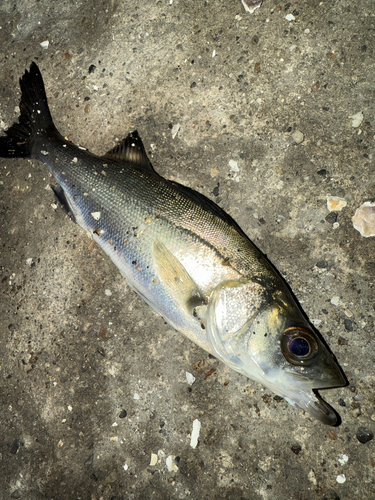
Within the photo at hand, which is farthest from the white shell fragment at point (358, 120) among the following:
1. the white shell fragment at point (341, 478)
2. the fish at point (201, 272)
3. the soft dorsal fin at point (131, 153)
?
the white shell fragment at point (341, 478)

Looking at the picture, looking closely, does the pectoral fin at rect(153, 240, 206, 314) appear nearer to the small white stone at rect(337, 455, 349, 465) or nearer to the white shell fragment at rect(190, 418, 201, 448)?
the white shell fragment at rect(190, 418, 201, 448)

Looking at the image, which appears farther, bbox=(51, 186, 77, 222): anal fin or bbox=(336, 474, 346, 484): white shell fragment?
bbox=(51, 186, 77, 222): anal fin

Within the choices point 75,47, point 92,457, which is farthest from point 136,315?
point 75,47

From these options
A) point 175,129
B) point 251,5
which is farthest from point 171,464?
point 251,5

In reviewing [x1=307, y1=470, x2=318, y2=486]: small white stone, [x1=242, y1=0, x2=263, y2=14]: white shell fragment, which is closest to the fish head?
[x1=307, y1=470, x2=318, y2=486]: small white stone

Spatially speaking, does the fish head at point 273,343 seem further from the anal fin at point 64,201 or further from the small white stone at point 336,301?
the anal fin at point 64,201

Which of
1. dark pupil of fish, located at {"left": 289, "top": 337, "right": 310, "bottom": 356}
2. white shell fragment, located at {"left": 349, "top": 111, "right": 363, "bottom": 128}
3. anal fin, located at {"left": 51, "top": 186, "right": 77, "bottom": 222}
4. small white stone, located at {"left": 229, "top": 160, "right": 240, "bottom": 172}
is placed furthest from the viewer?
small white stone, located at {"left": 229, "top": 160, "right": 240, "bottom": 172}

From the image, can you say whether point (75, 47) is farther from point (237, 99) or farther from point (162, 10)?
point (237, 99)

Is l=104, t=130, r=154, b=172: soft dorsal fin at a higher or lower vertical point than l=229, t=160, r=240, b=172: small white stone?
higher
